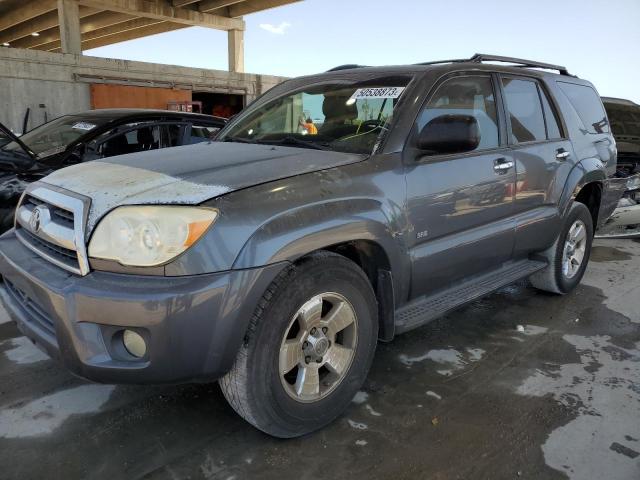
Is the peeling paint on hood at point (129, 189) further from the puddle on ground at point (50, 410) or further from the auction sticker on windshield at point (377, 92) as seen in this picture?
the auction sticker on windshield at point (377, 92)

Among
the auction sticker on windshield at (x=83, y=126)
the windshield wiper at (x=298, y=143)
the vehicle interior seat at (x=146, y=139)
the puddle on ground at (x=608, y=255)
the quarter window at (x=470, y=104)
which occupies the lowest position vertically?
the puddle on ground at (x=608, y=255)

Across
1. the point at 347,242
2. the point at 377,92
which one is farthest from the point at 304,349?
the point at 377,92

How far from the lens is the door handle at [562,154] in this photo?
3881 millimetres

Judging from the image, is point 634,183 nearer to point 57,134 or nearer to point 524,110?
point 524,110

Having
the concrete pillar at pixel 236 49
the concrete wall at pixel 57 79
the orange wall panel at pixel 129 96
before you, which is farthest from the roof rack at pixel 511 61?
the concrete pillar at pixel 236 49

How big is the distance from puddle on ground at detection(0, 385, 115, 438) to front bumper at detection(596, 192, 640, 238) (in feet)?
18.8

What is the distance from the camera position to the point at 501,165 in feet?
10.7

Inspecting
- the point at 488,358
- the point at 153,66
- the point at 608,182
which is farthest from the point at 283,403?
the point at 153,66

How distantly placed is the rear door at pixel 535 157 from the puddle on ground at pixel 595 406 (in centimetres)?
83

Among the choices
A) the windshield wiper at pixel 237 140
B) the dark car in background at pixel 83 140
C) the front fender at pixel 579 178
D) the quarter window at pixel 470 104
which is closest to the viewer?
the quarter window at pixel 470 104

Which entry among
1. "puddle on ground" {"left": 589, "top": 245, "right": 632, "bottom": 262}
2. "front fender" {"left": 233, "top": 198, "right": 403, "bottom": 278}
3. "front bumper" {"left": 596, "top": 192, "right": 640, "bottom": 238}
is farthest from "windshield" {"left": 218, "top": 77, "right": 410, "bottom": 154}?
"front bumper" {"left": 596, "top": 192, "right": 640, "bottom": 238}

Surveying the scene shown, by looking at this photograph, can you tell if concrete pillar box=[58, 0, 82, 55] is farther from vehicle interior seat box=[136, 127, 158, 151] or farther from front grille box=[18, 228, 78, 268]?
front grille box=[18, 228, 78, 268]

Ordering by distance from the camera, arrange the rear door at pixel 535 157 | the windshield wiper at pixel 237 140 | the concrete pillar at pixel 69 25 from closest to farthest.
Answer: the windshield wiper at pixel 237 140
the rear door at pixel 535 157
the concrete pillar at pixel 69 25

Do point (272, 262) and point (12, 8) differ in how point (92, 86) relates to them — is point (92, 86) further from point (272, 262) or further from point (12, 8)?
point (272, 262)
